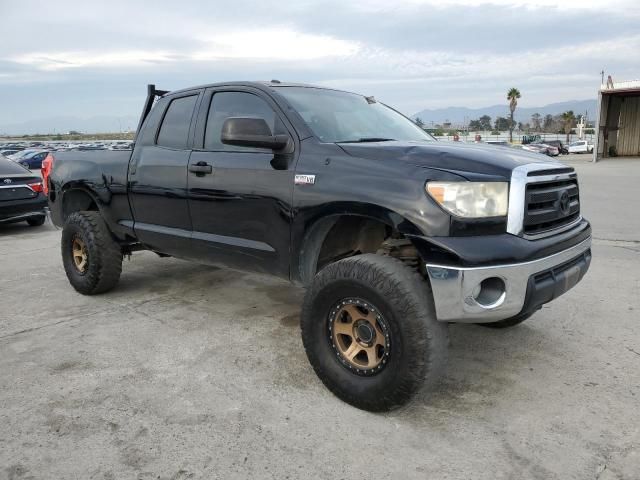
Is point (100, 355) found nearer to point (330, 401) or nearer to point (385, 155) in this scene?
point (330, 401)

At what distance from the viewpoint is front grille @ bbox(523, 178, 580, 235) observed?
290cm

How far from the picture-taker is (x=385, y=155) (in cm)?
304

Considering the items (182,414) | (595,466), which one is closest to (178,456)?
(182,414)

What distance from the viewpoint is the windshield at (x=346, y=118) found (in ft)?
11.9

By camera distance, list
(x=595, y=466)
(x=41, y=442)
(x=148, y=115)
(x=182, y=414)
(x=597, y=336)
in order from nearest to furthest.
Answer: (x=595, y=466), (x=41, y=442), (x=182, y=414), (x=597, y=336), (x=148, y=115)

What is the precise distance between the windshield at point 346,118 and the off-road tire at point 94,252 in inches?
89.8

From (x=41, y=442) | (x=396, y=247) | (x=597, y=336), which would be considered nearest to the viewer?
(x=41, y=442)

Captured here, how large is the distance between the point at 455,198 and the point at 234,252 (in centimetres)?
173

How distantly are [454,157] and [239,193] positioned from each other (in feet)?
4.96

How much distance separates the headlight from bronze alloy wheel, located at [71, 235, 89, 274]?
11.8 feet

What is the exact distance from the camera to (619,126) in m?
38.8

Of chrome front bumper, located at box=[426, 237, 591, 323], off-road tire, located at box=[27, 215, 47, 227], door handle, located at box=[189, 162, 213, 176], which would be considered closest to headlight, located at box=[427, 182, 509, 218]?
chrome front bumper, located at box=[426, 237, 591, 323]

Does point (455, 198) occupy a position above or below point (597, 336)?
Answer: above

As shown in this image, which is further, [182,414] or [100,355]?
[100,355]
